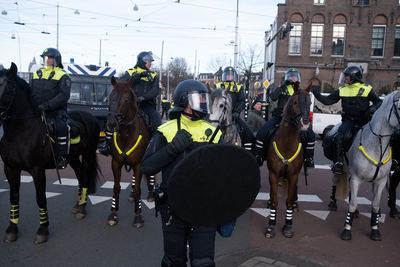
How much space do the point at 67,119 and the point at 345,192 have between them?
212 inches

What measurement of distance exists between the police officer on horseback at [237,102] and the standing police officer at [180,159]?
3.37 meters

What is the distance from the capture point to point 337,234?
5.45 meters

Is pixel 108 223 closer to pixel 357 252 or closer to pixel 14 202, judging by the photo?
pixel 14 202

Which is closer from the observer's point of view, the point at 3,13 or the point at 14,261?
the point at 14,261

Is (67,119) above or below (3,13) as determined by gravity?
below

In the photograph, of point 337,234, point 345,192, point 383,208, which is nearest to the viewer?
point 337,234

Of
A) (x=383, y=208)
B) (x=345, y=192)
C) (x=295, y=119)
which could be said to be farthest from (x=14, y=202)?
(x=383, y=208)

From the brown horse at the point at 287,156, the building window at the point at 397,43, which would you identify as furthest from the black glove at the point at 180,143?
the building window at the point at 397,43

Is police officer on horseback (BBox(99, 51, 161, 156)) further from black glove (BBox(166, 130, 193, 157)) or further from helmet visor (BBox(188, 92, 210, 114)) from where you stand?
black glove (BBox(166, 130, 193, 157))

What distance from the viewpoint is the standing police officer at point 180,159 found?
285 cm

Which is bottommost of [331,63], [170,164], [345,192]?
[345,192]

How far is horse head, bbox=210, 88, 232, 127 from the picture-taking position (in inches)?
213

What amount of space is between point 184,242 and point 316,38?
2935 centimetres

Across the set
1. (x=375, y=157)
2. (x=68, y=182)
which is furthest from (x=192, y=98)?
(x=68, y=182)
